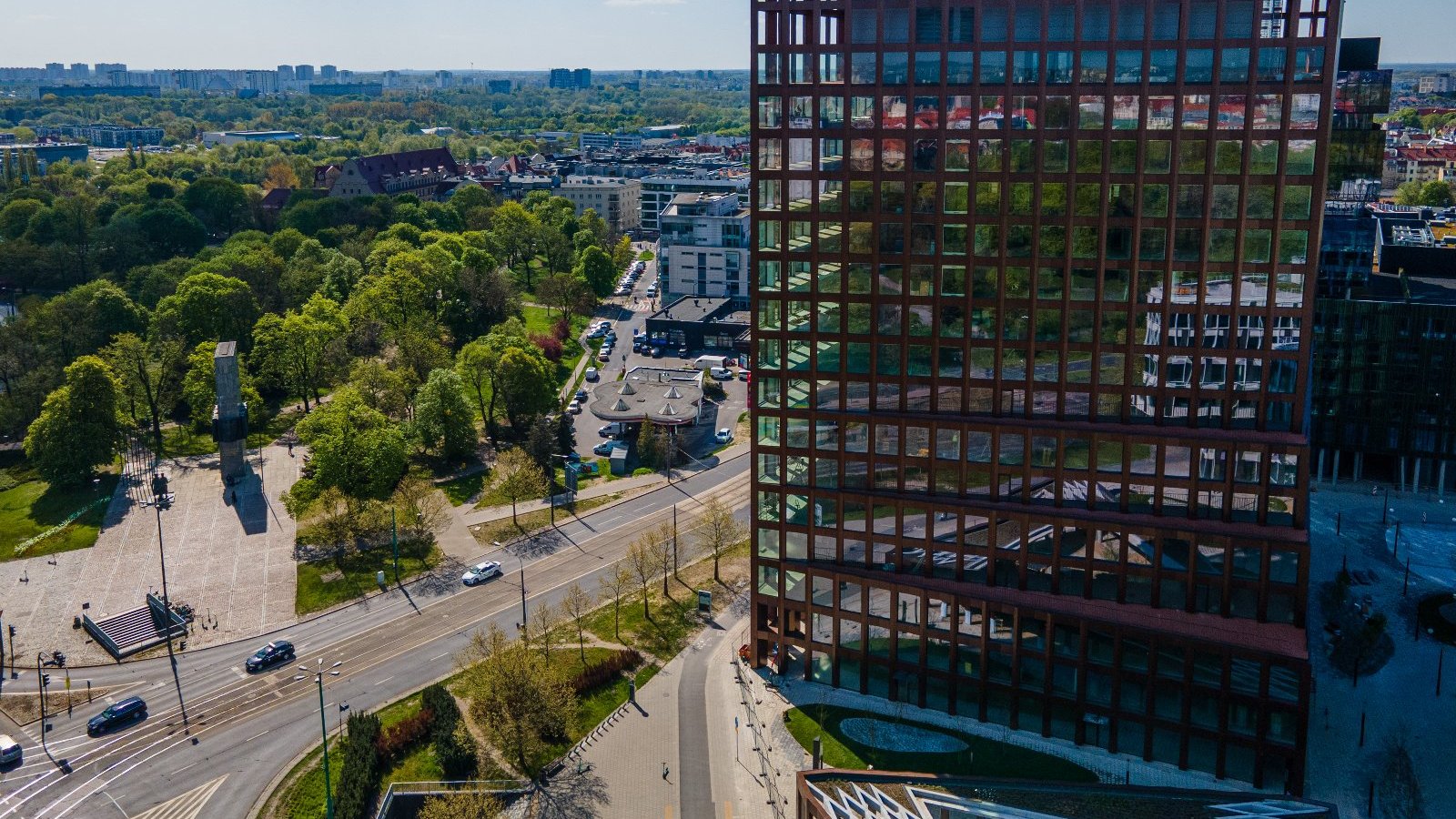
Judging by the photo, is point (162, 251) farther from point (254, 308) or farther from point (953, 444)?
point (953, 444)

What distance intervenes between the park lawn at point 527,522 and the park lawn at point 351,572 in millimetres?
4614

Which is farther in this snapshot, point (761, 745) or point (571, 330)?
point (571, 330)

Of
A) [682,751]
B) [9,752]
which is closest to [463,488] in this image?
[9,752]

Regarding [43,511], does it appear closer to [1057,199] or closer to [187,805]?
[187,805]

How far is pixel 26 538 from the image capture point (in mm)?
95062

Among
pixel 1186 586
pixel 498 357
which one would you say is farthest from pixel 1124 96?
Answer: pixel 498 357

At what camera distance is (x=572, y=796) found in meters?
60.3

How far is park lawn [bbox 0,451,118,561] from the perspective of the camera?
3693 inches

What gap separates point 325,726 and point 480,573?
21854 millimetres

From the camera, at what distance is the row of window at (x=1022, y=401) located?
199ft

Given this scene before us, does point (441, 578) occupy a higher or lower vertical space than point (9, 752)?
higher

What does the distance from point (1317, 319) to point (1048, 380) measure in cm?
4963

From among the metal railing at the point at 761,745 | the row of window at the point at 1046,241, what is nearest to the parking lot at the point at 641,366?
the metal railing at the point at 761,745

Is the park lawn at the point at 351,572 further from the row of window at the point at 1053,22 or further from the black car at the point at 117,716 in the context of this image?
the row of window at the point at 1053,22
